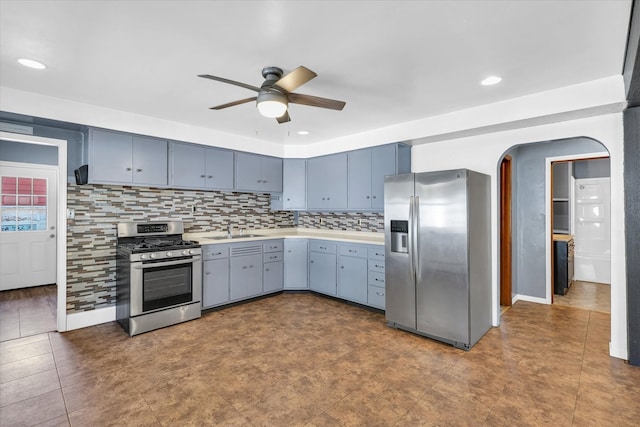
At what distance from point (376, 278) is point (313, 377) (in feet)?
5.94

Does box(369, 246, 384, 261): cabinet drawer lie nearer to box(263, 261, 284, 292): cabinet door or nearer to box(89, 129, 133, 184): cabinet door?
box(263, 261, 284, 292): cabinet door

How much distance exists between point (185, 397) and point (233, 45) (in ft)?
8.44

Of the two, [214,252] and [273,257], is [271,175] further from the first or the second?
[214,252]

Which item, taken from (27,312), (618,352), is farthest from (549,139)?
(27,312)

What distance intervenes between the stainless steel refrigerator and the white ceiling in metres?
0.94

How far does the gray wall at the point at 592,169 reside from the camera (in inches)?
221

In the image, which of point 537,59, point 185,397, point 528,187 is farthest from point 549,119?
point 185,397

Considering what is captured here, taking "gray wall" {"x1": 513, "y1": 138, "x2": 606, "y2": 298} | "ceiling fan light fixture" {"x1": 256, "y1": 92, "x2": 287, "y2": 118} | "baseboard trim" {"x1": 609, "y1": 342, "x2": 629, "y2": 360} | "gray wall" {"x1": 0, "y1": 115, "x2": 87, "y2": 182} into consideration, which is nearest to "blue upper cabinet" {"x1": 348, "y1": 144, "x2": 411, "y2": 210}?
"gray wall" {"x1": 513, "y1": 138, "x2": 606, "y2": 298}

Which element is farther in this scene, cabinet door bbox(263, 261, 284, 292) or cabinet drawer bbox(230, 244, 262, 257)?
cabinet door bbox(263, 261, 284, 292)

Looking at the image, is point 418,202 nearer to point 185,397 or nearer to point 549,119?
point 549,119

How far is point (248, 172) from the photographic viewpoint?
4.82 metres

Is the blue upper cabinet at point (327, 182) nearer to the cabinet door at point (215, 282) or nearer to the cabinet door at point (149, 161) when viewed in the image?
the cabinet door at point (215, 282)

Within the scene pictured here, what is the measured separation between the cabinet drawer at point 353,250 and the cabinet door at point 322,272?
0.20m

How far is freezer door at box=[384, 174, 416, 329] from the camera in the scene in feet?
11.2
